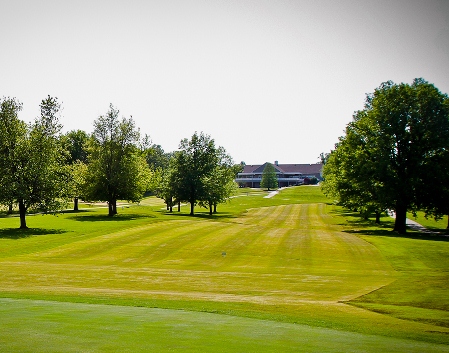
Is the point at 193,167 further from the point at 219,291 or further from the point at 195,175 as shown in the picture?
the point at 219,291

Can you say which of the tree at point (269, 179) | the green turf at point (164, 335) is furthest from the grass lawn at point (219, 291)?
the tree at point (269, 179)

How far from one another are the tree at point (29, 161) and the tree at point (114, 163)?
19.0m

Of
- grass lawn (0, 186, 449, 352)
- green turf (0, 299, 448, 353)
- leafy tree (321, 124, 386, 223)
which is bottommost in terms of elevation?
grass lawn (0, 186, 449, 352)

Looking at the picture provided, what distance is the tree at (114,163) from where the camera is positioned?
69062 millimetres

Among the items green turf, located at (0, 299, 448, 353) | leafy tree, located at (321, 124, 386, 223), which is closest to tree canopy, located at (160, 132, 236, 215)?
leafy tree, located at (321, 124, 386, 223)

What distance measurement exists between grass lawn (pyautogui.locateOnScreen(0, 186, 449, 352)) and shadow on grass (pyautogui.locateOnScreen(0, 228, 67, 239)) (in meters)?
0.18

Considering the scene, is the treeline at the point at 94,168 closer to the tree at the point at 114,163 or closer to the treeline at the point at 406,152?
the tree at the point at 114,163

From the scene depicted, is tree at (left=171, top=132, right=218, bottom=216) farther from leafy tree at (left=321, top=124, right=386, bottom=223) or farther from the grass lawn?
the grass lawn

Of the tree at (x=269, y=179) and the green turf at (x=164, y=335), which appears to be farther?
the tree at (x=269, y=179)

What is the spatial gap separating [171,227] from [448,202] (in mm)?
30802

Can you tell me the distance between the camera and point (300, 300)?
1834cm

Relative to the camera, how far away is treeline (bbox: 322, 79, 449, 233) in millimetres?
46719

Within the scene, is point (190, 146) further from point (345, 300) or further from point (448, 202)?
point (345, 300)

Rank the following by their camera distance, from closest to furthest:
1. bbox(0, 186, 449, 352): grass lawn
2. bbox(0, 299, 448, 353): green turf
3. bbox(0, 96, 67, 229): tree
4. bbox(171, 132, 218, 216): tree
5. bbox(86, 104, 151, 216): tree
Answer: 1. bbox(0, 299, 448, 353): green turf
2. bbox(0, 186, 449, 352): grass lawn
3. bbox(0, 96, 67, 229): tree
4. bbox(86, 104, 151, 216): tree
5. bbox(171, 132, 218, 216): tree
